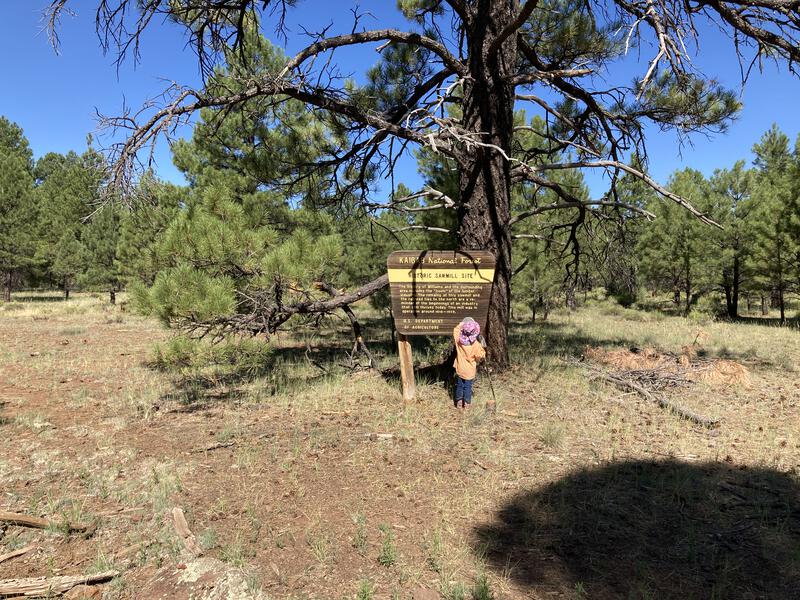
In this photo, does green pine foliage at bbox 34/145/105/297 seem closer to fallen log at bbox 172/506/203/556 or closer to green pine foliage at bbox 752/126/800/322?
fallen log at bbox 172/506/203/556

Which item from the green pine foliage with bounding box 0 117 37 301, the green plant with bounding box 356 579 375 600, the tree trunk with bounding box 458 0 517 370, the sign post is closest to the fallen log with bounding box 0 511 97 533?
the green plant with bounding box 356 579 375 600

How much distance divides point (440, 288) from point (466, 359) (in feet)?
3.51

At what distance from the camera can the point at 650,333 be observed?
1496 cm

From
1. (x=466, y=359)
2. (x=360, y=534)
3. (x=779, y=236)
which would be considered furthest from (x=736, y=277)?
(x=360, y=534)

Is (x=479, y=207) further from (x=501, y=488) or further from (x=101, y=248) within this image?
(x=101, y=248)

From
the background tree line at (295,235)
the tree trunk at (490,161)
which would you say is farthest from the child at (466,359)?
the background tree line at (295,235)

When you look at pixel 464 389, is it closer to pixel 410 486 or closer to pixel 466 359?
pixel 466 359

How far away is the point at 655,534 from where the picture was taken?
337 cm

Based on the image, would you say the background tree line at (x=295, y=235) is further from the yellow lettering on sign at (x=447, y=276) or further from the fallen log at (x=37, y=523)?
the fallen log at (x=37, y=523)

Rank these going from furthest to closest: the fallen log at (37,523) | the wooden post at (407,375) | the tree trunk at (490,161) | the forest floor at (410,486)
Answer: the tree trunk at (490,161)
the wooden post at (407,375)
the fallen log at (37,523)
the forest floor at (410,486)

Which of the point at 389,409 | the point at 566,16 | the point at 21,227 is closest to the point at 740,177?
the point at 566,16

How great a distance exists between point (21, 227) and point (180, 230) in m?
27.7

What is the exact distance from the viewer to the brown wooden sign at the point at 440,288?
6602 millimetres

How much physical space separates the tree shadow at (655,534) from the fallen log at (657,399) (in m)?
1.24
